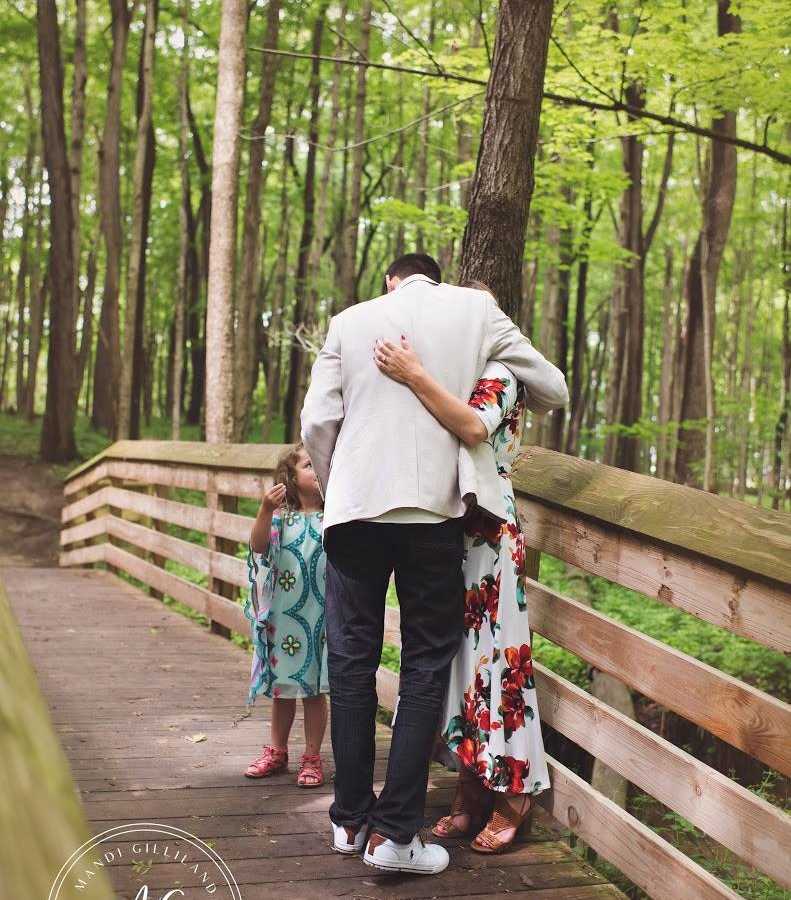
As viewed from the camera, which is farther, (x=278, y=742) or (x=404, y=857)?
(x=278, y=742)

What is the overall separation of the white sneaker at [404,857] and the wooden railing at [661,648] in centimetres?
46

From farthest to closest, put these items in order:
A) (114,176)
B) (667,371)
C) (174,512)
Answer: (667,371)
(114,176)
(174,512)

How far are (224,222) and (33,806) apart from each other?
9.51 m

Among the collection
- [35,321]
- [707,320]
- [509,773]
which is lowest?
[509,773]

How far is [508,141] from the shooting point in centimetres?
466

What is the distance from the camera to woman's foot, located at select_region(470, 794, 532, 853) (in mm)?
3152

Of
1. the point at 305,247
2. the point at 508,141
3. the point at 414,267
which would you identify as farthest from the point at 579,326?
the point at 414,267

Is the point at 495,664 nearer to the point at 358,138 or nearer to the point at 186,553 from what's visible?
the point at 186,553

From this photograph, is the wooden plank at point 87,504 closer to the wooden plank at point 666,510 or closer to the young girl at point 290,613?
the young girl at point 290,613

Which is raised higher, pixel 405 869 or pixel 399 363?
pixel 399 363

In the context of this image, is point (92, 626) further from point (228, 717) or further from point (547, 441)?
point (547, 441)

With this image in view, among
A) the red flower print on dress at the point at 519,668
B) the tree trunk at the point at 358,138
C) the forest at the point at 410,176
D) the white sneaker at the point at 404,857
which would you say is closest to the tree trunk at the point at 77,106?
the forest at the point at 410,176

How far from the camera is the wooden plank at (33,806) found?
20.7 inches

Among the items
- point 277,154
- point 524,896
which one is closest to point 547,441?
point 277,154
